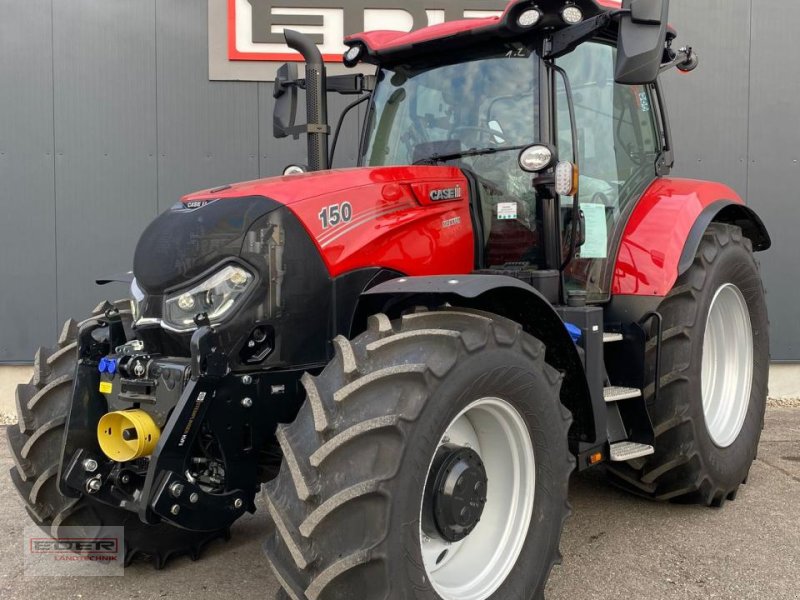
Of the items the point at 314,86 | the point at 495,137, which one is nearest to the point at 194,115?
the point at 314,86

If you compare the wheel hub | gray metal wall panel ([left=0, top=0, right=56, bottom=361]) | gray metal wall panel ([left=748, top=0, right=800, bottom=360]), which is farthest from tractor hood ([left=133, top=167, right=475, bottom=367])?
gray metal wall panel ([left=748, top=0, right=800, bottom=360])

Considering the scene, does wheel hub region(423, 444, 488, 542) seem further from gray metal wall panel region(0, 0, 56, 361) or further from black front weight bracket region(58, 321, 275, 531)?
gray metal wall panel region(0, 0, 56, 361)

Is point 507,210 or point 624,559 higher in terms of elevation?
point 507,210

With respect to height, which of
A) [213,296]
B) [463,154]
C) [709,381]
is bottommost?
[709,381]

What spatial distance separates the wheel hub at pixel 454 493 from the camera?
2402 millimetres

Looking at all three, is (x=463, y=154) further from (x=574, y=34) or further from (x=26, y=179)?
(x=26, y=179)

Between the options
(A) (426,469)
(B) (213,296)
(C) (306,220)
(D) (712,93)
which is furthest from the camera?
(D) (712,93)

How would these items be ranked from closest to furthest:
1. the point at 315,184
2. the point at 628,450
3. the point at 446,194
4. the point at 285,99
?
1. the point at 315,184
2. the point at 446,194
3. the point at 628,450
4. the point at 285,99

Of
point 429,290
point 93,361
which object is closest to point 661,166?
point 429,290

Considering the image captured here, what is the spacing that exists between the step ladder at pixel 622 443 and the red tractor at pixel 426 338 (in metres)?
0.02

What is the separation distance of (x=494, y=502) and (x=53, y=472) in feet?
5.92

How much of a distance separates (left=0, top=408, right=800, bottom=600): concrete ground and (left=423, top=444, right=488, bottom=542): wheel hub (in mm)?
734

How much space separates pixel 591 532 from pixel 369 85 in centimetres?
265

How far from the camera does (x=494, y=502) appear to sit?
2.77 metres
